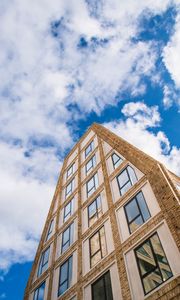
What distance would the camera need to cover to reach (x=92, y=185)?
63.4 ft

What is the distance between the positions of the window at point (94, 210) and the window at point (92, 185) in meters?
1.36

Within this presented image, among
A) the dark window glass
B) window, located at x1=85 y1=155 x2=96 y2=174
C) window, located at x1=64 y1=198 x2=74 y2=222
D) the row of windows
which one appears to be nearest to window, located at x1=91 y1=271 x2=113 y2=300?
the row of windows

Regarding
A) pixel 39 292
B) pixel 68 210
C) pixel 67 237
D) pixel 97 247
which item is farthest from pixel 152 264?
pixel 68 210

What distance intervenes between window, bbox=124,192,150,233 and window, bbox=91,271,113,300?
253 cm

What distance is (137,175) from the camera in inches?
579

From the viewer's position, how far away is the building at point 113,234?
10.3 m

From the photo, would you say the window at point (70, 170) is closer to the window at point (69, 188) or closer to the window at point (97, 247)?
the window at point (69, 188)

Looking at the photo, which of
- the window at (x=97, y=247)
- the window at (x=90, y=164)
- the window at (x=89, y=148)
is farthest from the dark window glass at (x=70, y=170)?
the window at (x=97, y=247)

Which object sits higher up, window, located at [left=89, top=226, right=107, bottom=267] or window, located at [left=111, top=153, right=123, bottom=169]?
window, located at [left=111, top=153, right=123, bottom=169]

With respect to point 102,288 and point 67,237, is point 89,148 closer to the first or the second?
point 67,237

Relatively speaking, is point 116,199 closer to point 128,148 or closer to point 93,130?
point 128,148

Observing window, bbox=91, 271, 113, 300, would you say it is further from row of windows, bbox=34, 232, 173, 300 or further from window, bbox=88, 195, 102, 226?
window, bbox=88, 195, 102, 226

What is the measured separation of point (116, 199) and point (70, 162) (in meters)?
12.8

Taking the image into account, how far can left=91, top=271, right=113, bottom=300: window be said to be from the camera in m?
11.6
